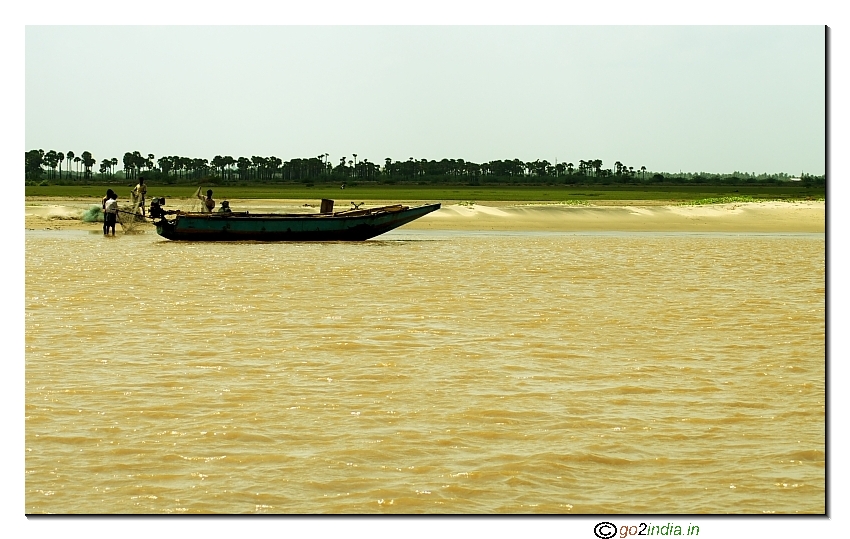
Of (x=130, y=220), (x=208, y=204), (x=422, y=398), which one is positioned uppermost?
(x=208, y=204)

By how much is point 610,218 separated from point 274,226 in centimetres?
1966

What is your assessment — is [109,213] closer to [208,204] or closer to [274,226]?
[208,204]

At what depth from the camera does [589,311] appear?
1406 centimetres

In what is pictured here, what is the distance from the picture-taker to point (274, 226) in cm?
2858

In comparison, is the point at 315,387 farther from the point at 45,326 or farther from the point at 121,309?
the point at 121,309

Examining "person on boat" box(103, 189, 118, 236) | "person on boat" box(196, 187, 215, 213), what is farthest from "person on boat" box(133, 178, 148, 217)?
"person on boat" box(196, 187, 215, 213)

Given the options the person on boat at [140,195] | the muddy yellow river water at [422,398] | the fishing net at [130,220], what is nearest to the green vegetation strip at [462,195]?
the fishing net at [130,220]

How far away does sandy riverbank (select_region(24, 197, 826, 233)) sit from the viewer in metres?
39.4

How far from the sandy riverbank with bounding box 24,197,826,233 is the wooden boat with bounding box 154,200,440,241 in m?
9.27

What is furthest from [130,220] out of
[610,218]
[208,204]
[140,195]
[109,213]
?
[610,218]

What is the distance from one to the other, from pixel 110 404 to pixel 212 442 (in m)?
1.41

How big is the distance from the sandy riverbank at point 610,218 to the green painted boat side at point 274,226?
9.30 metres

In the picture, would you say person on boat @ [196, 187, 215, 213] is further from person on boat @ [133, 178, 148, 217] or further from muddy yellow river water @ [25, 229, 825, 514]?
muddy yellow river water @ [25, 229, 825, 514]

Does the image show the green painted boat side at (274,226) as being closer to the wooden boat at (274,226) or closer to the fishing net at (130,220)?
the wooden boat at (274,226)
